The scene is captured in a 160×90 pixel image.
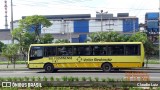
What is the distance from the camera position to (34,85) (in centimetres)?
1622

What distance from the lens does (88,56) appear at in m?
29.9

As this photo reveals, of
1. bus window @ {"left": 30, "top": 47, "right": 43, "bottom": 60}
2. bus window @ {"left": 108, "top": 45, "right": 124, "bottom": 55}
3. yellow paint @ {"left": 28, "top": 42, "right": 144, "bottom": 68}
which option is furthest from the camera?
bus window @ {"left": 30, "top": 47, "right": 43, "bottom": 60}

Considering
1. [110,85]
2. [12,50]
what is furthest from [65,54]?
[110,85]

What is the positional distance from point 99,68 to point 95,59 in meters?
0.89

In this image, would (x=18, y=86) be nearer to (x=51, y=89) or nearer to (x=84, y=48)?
(x=51, y=89)

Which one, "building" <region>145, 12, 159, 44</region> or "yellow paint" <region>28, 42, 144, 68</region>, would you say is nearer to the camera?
"yellow paint" <region>28, 42, 144, 68</region>

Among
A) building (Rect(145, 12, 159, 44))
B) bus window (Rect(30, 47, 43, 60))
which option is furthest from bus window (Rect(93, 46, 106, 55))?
building (Rect(145, 12, 159, 44))

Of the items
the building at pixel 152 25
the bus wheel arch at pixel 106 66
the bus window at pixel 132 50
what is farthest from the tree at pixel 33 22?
the building at pixel 152 25

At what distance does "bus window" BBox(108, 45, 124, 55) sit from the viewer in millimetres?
29500

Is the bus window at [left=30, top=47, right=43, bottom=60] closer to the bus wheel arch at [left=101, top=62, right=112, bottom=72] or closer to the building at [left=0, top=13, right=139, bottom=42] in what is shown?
the bus wheel arch at [left=101, top=62, right=112, bottom=72]

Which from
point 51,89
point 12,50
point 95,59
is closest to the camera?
point 51,89

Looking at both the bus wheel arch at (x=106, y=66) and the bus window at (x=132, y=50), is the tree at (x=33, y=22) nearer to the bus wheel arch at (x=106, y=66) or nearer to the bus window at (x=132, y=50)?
the bus wheel arch at (x=106, y=66)

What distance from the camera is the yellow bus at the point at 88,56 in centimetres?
2934

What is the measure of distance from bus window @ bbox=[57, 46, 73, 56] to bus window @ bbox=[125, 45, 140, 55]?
4785mm
